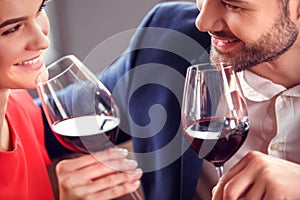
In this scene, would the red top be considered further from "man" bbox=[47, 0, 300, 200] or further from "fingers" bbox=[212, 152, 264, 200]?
"fingers" bbox=[212, 152, 264, 200]

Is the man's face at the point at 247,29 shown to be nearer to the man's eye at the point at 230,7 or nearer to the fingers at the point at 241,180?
the man's eye at the point at 230,7

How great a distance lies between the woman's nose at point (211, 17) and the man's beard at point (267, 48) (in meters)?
0.06

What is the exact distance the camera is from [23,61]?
1285 mm

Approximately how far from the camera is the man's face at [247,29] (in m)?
1.28

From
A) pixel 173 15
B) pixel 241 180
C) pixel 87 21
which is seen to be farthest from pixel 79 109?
pixel 87 21

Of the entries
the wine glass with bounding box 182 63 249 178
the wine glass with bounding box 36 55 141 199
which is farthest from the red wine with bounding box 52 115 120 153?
the wine glass with bounding box 182 63 249 178

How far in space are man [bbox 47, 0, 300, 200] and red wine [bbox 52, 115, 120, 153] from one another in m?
0.23

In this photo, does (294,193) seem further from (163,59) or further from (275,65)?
(163,59)

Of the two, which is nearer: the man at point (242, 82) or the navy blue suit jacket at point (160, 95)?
the man at point (242, 82)

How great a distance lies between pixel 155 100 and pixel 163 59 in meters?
0.11

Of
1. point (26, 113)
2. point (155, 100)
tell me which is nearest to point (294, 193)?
point (155, 100)

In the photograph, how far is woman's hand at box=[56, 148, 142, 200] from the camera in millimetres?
1063

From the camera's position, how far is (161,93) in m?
1.56

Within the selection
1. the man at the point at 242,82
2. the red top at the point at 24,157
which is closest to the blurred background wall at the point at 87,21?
the man at the point at 242,82
